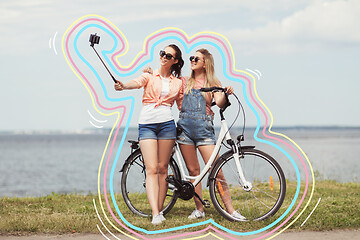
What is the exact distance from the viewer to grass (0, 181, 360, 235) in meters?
6.15

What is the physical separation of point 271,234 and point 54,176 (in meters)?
22.9

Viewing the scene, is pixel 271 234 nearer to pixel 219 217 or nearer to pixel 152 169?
pixel 219 217

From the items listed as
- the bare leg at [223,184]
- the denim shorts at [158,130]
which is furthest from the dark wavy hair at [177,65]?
the bare leg at [223,184]

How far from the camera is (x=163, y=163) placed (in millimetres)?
6520

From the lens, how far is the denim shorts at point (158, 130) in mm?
6336

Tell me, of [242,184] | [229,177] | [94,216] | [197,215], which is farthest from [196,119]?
[94,216]

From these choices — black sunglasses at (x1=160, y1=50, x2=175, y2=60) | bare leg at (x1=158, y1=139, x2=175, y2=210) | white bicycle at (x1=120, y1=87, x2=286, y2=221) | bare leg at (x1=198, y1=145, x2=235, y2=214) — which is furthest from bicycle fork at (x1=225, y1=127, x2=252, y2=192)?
black sunglasses at (x1=160, y1=50, x2=175, y2=60)

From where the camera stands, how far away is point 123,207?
762 cm

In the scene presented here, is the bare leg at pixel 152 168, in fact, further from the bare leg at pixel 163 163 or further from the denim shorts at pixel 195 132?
the denim shorts at pixel 195 132

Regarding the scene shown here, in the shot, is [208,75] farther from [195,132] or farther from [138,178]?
[138,178]

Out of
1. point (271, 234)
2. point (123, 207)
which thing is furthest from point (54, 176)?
point (271, 234)

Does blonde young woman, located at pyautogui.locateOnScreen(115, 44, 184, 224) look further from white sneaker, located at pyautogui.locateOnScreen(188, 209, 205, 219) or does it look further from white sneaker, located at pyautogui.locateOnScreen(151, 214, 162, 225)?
white sneaker, located at pyautogui.locateOnScreen(188, 209, 205, 219)

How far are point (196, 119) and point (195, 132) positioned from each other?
166 millimetres

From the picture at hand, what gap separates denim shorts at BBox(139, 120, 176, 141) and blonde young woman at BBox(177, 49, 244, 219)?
6.8 inches
